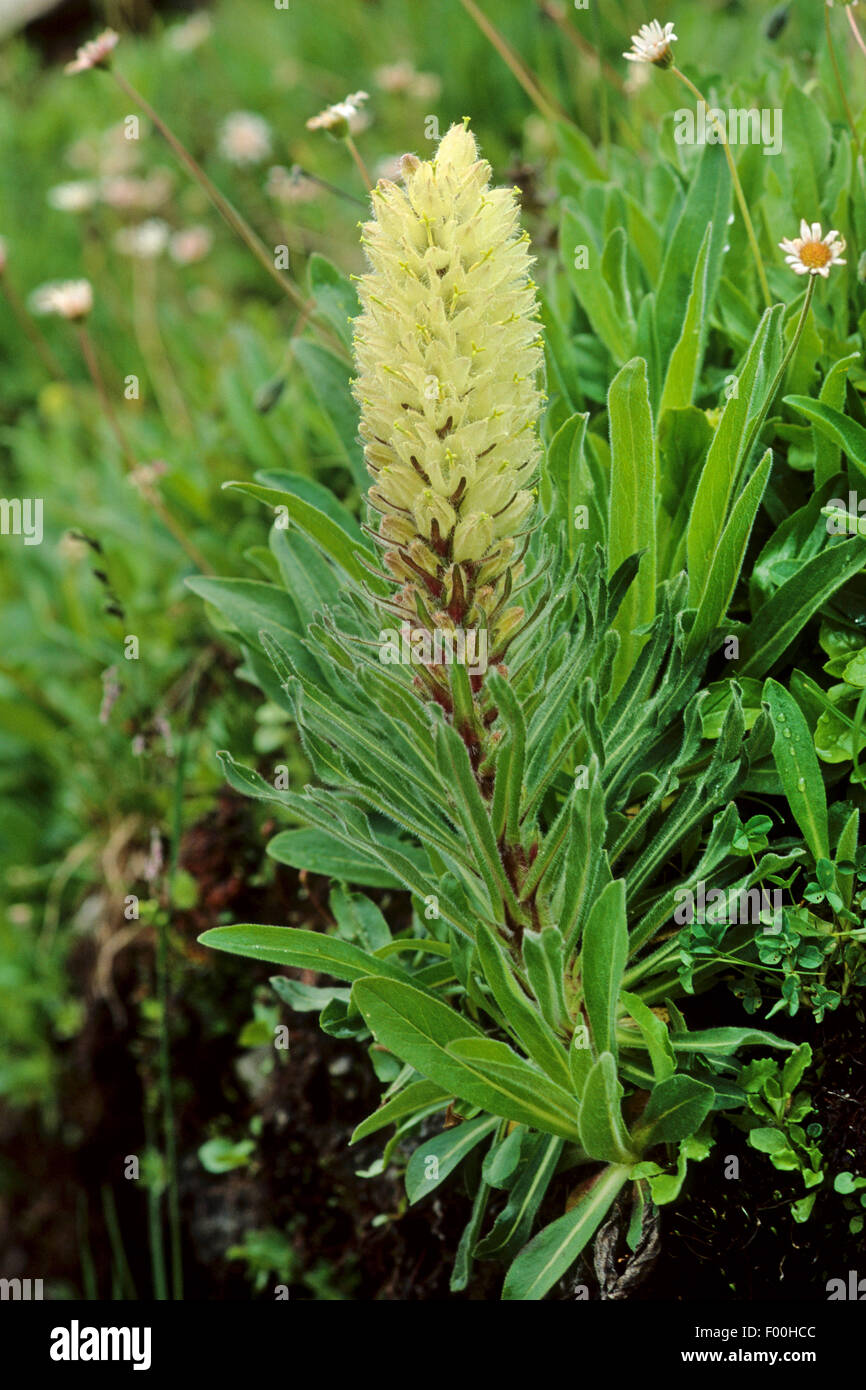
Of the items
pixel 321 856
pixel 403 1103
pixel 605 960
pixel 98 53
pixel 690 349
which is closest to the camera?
pixel 605 960

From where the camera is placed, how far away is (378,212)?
152cm

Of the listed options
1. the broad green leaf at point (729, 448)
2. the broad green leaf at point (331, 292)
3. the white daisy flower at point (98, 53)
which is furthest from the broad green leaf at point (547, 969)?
the white daisy flower at point (98, 53)

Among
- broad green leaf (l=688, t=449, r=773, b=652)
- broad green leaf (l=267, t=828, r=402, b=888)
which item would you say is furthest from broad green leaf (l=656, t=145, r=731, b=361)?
broad green leaf (l=267, t=828, r=402, b=888)

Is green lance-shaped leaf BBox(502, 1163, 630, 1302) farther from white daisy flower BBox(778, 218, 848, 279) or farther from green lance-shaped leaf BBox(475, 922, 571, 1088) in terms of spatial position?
white daisy flower BBox(778, 218, 848, 279)

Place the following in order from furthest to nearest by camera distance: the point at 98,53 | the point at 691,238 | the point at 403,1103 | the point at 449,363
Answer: the point at 98,53
the point at 691,238
the point at 403,1103
the point at 449,363

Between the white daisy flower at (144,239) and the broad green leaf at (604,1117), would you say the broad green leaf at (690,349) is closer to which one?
the broad green leaf at (604,1117)

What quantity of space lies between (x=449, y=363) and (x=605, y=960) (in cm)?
76

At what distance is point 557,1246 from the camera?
1.71 meters

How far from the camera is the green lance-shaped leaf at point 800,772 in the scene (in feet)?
5.87

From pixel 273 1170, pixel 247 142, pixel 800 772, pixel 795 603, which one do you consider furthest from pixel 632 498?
pixel 247 142

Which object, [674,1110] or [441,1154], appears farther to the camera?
[441,1154]

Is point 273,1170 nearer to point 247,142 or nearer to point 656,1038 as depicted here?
point 656,1038

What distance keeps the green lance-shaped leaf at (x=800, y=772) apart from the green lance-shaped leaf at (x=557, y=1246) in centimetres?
53

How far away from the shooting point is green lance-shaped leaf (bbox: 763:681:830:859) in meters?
1.79
